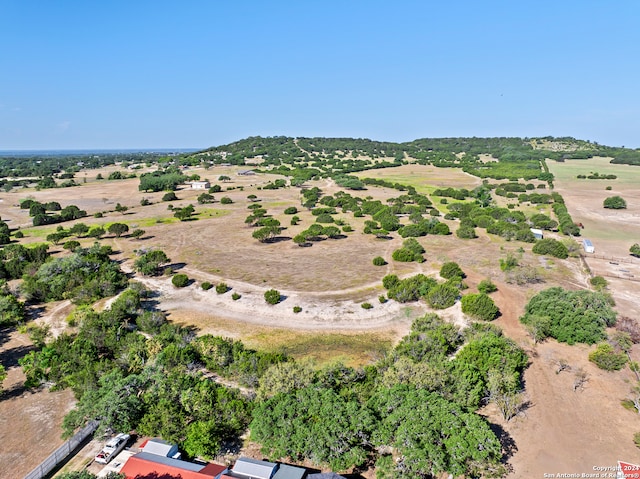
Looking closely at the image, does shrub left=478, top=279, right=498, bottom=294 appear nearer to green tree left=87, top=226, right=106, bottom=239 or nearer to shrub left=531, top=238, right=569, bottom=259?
shrub left=531, top=238, right=569, bottom=259

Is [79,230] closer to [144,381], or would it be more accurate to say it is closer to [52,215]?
[52,215]

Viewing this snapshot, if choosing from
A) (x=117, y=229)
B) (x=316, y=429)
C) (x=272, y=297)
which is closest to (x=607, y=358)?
(x=316, y=429)

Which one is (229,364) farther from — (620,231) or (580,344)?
(620,231)

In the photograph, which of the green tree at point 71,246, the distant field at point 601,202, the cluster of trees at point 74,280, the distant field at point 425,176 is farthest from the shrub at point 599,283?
the distant field at point 425,176

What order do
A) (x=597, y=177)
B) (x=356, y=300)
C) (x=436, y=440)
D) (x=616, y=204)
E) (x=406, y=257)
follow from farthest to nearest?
1. (x=597, y=177)
2. (x=616, y=204)
3. (x=406, y=257)
4. (x=356, y=300)
5. (x=436, y=440)

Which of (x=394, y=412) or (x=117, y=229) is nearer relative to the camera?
(x=394, y=412)

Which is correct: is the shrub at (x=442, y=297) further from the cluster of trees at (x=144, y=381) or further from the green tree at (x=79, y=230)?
the green tree at (x=79, y=230)

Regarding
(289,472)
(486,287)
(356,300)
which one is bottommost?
(356,300)
